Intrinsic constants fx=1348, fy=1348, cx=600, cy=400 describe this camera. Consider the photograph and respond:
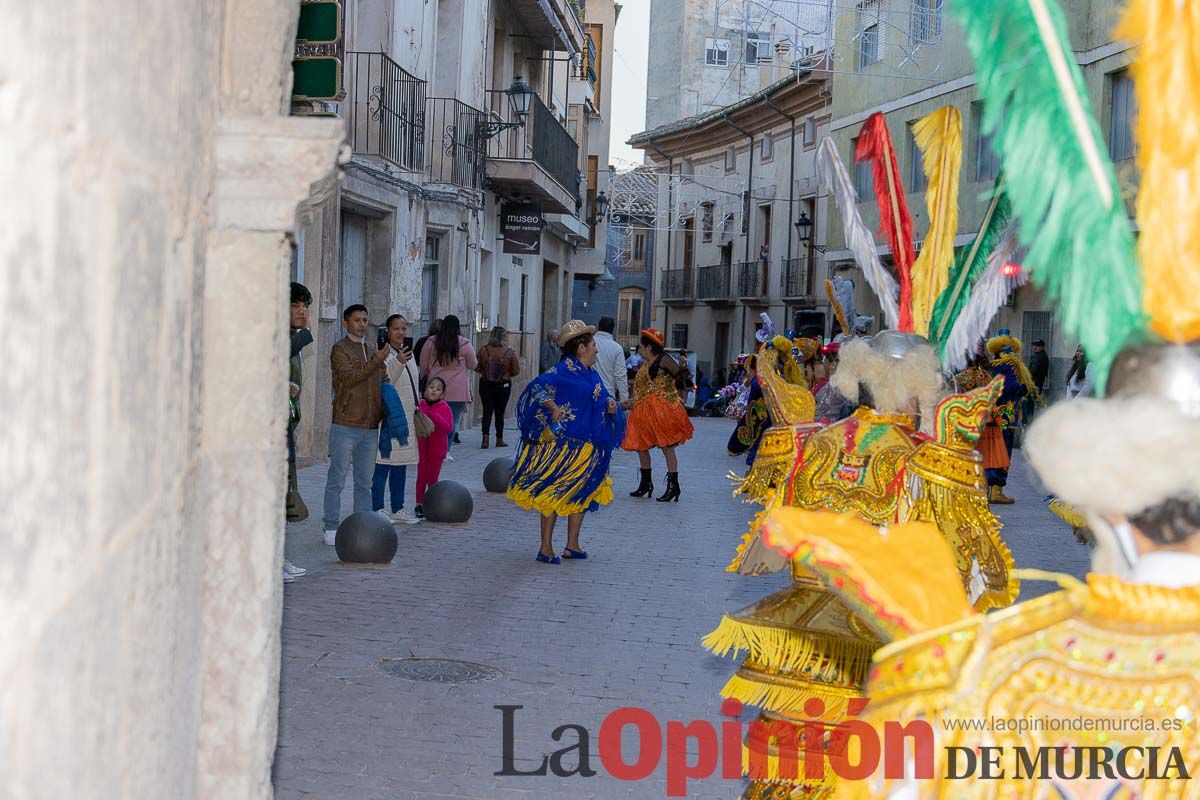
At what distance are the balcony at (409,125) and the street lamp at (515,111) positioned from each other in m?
0.13

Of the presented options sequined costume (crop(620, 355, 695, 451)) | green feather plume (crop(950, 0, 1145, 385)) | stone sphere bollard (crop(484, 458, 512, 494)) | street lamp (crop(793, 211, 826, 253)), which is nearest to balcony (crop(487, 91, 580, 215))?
sequined costume (crop(620, 355, 695, 451))

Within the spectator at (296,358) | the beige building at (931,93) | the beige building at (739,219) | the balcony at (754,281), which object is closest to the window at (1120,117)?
the beige building at (931,93)

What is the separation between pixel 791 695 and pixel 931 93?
24.7 m

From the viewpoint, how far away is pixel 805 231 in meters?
34.0

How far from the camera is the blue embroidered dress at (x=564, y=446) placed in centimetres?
938

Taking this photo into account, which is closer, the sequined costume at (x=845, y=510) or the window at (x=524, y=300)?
the sequined costume at (x=845, y=510)

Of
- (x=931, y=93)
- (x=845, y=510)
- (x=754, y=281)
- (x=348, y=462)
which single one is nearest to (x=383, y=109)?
(x=348, y=462)

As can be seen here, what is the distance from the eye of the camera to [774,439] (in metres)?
4.59

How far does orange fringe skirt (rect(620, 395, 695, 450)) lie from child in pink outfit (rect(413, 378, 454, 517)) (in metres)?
2.69

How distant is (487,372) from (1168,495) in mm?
15857

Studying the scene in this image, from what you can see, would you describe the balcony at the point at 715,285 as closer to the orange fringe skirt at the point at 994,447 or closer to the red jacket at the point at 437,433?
the orange fringe skirt at the point at 994,447

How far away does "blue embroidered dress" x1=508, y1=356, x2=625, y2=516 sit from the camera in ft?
30.8

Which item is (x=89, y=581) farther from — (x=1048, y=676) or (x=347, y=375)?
(x=347, y=375)

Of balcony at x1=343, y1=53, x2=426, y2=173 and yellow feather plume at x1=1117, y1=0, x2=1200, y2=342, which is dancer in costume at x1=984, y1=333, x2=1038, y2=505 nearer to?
balcony at x1=343, y1=53, x2=426, y2=173
